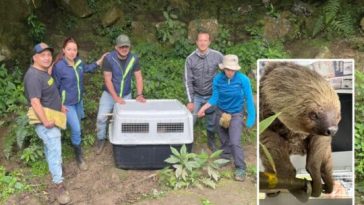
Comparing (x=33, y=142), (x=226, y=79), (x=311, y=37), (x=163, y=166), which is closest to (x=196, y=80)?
(x=226, y=79)

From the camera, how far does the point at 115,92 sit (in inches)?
230

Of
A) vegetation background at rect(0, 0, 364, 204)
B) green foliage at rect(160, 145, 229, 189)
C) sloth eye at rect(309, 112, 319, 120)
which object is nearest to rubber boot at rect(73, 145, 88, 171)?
vegetation background at rect(0, 0, 364, 204)

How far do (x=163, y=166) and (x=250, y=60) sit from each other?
2963mm

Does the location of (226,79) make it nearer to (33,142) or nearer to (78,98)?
(78,98)

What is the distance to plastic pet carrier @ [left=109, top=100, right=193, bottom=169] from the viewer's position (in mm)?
5281

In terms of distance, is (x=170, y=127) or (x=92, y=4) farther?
(x=92, y=4)

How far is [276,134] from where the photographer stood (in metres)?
2.64

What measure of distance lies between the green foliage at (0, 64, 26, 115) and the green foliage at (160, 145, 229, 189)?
2405 millimetres

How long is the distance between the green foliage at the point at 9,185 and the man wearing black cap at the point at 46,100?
0.44m

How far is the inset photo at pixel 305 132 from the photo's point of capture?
100 inches

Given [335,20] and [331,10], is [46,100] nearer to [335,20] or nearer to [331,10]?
[331,10]

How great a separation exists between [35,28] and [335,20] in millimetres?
4833

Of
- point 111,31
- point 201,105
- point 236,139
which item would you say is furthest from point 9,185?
point 111,31

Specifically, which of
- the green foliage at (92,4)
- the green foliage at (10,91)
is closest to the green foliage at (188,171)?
the green foliage at (10,91)
